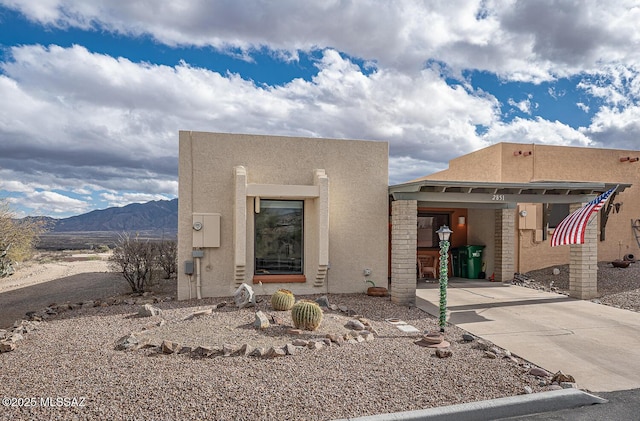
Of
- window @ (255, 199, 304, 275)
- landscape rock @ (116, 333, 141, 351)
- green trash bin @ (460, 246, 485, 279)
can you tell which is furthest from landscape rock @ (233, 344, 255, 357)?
green trash bin @ (460, 246, 485, 279)

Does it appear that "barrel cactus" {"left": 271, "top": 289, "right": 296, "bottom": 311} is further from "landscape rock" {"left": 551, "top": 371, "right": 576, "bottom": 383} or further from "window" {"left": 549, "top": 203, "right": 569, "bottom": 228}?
"window" {"left": 549, "top": 203, "right": 569, "bottom": 228}

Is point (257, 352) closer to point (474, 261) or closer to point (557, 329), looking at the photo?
point (557, 329)

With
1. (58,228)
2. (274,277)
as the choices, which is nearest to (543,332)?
(274,277)

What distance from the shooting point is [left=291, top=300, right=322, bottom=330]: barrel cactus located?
6.96m

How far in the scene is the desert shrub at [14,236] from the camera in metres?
17.7

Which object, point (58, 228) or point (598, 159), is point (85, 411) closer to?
point (598, 159)

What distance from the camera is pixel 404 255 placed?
9.72 m

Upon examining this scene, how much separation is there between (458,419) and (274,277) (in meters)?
6.73

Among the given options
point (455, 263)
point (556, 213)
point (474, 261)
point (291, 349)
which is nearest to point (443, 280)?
point (291, 349)

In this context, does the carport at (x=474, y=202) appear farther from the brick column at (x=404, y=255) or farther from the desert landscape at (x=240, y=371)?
the desert landscape at (x=240, y=371)

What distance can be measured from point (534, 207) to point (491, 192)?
5472mm

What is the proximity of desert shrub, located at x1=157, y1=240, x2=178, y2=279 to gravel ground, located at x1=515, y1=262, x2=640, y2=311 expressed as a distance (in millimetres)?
11869

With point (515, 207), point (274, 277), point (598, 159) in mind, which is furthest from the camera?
point (598, 159)

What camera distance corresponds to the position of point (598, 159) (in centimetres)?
1631
